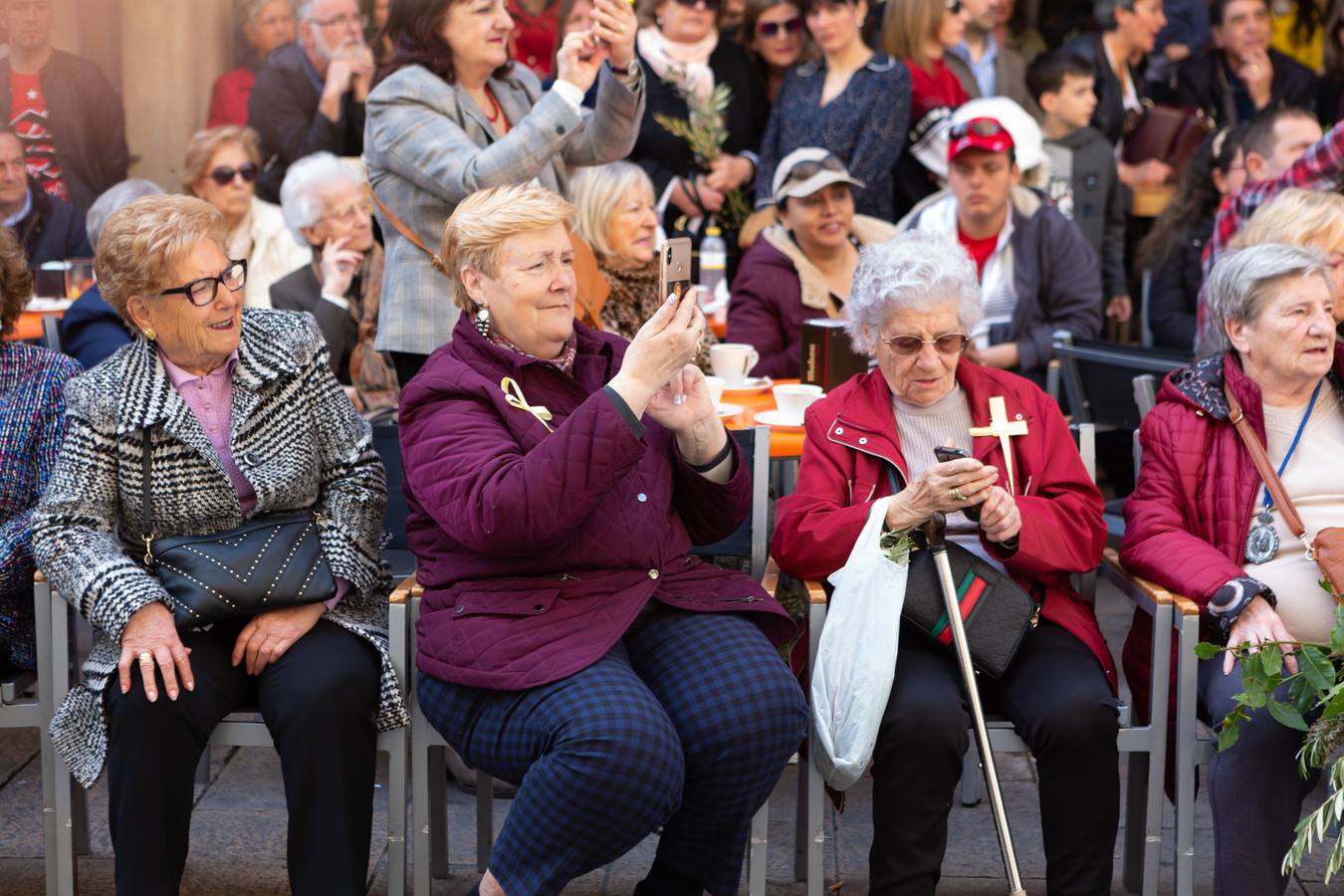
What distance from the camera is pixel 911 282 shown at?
3.48m

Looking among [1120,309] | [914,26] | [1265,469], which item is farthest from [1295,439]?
[914,26]

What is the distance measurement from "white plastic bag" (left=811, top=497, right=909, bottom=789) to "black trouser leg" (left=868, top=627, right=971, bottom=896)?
0.05 m

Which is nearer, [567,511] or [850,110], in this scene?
[567,511]

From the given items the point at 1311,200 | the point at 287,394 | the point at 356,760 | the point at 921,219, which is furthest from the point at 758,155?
the point at 356,760

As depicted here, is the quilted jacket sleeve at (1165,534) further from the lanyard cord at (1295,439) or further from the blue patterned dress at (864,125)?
the blue patterned dress at (864,125)

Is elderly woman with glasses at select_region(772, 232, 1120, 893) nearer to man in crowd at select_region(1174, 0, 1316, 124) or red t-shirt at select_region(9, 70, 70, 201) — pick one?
red t-shirt at select_region(9, 70, 70, 201)

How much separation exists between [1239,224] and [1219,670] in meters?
1.89

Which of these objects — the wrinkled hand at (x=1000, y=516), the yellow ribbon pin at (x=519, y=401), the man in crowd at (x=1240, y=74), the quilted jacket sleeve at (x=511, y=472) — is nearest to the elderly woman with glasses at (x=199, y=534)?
the quilted jacket sleeve at (x=511, y=472)

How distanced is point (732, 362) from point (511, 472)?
5.13ft

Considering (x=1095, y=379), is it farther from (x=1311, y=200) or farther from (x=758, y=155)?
(x=758, y=155)

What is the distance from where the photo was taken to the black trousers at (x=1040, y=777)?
3135 millimetres

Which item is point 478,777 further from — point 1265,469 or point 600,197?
point 600,197

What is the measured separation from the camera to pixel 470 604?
3109 millimetres

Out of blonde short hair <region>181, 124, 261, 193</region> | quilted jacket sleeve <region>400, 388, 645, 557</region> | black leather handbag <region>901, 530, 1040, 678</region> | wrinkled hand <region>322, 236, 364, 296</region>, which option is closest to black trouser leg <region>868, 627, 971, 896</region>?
black leather handbag <region>901, 530, 1040, 678</region>
